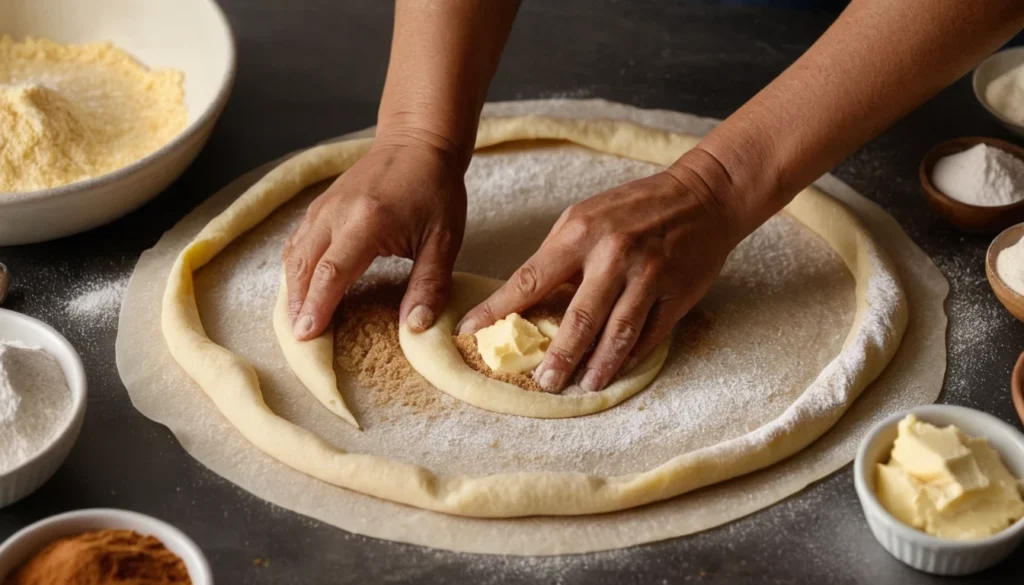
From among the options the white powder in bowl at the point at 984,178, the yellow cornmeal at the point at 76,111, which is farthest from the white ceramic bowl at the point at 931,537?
the yellow cornmeal at the point at 76,111

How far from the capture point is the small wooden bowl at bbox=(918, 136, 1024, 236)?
2113 millimetres

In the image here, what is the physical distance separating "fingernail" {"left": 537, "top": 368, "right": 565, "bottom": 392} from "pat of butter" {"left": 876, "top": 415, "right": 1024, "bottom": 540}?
55 centimetres

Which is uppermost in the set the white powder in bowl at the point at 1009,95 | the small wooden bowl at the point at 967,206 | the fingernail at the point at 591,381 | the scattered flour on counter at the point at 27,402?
the white powder in bowl at the point at 1009,95

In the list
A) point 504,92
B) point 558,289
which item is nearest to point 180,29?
point 504,92

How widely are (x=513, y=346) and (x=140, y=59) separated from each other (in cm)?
126

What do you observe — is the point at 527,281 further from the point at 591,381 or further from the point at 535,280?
the point at 591,381

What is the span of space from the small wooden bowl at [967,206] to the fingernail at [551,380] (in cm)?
91

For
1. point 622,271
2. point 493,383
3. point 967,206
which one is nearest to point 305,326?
point 493,383

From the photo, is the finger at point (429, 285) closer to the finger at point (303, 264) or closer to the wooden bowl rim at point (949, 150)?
the finger at point (303, 264)

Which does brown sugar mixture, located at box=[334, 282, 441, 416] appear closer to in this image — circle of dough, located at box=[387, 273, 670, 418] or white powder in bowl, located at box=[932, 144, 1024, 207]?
circle of dough, located at box=[387, 273, 670, 418]

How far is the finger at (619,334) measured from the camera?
180 centimetres

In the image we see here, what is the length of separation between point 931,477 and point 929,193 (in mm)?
864

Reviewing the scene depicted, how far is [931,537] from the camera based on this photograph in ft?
4.86

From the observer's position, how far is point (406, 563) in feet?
5.18
